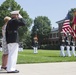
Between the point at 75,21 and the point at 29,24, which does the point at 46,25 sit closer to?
the point at 29,24

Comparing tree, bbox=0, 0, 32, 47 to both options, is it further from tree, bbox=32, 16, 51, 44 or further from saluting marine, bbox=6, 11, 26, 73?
saluting marine, bbox=6, 11, 26, 73

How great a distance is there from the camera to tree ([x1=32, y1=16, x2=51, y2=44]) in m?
99.5

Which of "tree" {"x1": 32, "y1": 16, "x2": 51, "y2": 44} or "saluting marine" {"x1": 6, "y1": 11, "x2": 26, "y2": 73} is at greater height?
"tree" {"x1": 32, "y1": 16, "x2": 51, "y2": 44}

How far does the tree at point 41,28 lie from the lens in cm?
9950

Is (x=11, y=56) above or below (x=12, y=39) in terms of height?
below

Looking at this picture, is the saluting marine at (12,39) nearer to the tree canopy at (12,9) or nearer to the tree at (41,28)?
the tree canopy at (12,9)

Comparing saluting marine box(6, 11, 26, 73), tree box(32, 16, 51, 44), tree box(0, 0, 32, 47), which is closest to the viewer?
saluting marine box(6, 11, 26, 73)

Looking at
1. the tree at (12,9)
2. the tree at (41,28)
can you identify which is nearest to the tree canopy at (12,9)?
the tree at (12,9)

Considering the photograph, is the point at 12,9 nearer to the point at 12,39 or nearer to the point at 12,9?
the point at 12,9

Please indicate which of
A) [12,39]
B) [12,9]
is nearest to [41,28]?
[12,9]

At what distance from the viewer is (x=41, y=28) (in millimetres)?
102938

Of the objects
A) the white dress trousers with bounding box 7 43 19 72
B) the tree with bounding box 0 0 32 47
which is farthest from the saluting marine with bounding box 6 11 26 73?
the tree with bounding box 0 0 32 47

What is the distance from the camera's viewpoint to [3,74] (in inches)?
329

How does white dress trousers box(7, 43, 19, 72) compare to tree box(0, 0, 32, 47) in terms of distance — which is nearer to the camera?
white dress trousers box(7, 43, 19, 72)
